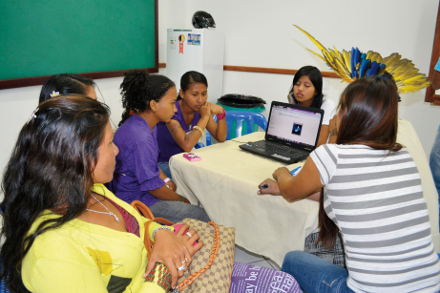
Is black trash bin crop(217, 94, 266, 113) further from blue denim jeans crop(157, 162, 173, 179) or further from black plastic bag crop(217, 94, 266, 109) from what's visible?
blue denim jeans crop(157, 162, 173, 179)

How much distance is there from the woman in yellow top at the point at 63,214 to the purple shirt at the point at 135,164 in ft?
2.07

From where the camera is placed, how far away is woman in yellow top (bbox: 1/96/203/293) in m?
0.67

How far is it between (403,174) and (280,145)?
0.93 meters

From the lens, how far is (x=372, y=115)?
3.25 feet

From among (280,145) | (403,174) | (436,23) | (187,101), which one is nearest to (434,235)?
(403,174)

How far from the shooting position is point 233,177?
1432mm

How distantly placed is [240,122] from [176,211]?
1.29 metres

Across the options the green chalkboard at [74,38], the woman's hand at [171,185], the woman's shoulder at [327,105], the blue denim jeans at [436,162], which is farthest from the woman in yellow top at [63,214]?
the green chalkboard at [74,38]

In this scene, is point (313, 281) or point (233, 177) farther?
point (233, 177)

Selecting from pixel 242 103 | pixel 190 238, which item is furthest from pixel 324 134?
pixel 242 103

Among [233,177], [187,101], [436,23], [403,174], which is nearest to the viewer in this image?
[403,174]

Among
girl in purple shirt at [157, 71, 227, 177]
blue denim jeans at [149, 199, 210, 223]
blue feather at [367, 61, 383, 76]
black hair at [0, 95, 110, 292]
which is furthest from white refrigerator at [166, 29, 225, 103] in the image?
black hair at [0, 95, 110, 292]

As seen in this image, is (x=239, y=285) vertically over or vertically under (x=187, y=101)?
under

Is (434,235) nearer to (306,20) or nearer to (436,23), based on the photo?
(436,23)
